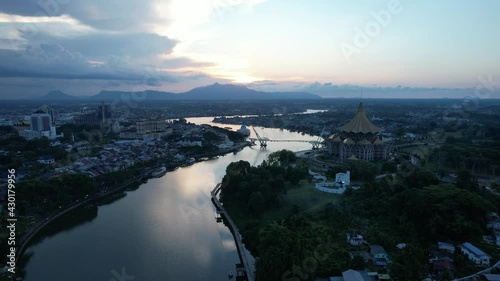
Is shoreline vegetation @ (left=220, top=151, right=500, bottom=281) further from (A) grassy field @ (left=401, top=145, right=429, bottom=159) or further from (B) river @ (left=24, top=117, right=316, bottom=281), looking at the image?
(A) grassy field @ (left=401, top=145, right=429, bottom=159)

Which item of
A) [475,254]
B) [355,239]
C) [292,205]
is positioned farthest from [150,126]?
[475,254]

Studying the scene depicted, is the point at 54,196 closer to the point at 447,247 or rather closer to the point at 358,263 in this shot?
the point at 358,263

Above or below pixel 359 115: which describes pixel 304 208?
below

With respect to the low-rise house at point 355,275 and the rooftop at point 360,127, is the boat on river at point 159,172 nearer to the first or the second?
the rooftop at point 360,127

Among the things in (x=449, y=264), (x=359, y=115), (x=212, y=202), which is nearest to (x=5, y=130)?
(x=212, y=202)

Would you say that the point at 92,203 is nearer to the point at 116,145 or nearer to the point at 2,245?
the point at 2,245

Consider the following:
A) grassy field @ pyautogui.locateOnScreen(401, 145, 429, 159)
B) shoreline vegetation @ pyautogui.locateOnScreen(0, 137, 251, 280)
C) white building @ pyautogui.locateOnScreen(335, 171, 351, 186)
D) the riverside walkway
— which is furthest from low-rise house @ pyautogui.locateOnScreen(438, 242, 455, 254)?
grassy field @ pyautogui.locateOnScreen(401, 145, 429, 159)
